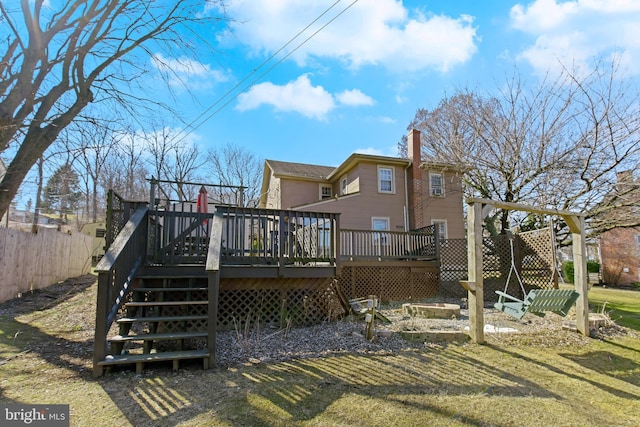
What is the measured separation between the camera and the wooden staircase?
4.02 metres

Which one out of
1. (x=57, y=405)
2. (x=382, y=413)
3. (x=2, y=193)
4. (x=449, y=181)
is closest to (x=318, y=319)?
(x=382, y=413)

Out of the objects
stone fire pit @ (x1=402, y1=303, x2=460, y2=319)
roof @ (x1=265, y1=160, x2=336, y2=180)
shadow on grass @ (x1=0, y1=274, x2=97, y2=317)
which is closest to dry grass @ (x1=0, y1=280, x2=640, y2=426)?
stone fire pit @ (x1=402, y1=303, x2=460, y2=319)

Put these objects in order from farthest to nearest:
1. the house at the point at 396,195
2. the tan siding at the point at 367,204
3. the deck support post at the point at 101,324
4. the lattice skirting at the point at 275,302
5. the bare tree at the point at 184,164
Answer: the bare tree at the point at 184,164
the house at the point at 396,195
the tan siding at the point at 367,204
the lattice skirting at the point at 275,302
the deck support post at the point at 101,324

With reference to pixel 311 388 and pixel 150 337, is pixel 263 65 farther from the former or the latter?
pixel 311 388

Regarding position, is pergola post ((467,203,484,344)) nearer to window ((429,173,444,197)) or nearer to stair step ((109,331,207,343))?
stair step ((109,331,207,343))

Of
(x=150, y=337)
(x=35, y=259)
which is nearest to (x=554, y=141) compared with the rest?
(x=150, y=337)

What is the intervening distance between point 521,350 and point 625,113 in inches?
337

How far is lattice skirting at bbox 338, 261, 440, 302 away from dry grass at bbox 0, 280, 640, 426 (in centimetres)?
515

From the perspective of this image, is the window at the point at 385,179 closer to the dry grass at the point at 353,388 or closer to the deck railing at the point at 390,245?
the deck railing at the point at 390,245

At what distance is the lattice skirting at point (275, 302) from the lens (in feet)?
19.9

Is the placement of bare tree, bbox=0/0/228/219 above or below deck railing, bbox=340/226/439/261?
above

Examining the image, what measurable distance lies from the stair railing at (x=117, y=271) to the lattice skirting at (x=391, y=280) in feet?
20.0

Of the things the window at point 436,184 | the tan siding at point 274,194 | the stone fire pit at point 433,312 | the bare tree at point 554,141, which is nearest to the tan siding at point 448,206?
the window at point 436,184

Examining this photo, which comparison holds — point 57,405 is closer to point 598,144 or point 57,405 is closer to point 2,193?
point 2,193
